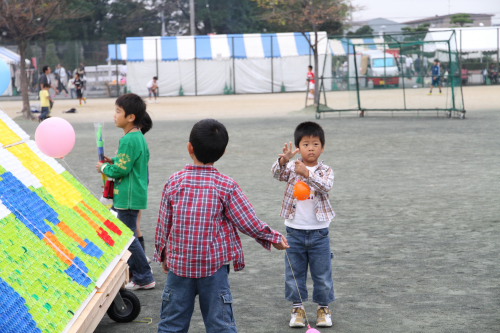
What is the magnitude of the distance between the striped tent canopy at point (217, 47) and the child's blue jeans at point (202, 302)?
40.5m

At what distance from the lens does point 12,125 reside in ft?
18.2

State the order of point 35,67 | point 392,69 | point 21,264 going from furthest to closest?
point 35,67, point 392,69, point 21,264

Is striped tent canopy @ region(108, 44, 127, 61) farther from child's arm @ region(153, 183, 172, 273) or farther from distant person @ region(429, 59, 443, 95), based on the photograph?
child's arm @ region(153, 183, 172, 273)

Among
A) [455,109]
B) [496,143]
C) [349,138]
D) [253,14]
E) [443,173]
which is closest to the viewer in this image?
[443,173]

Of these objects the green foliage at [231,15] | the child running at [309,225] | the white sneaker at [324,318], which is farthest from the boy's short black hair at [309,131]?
the green foliage at [231,15]

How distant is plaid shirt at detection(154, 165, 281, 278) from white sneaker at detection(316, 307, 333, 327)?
54.8 inches

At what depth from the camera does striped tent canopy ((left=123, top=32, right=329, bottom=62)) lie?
4384cm

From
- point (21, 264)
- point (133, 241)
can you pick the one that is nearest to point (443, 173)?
point (133, 241)

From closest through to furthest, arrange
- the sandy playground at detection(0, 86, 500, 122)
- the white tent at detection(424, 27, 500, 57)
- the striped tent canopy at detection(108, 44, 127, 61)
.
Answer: the sandy playground at detection(0, 86, 500, 122) < the white tent at detection(424, 27, 500, 57) < the striped tent canopy at detection(108, 44, 127, 61)

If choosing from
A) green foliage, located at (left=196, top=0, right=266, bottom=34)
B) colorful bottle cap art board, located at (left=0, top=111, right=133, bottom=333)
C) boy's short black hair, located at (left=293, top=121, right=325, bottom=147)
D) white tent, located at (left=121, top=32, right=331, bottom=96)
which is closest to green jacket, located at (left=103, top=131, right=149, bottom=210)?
colorful bottle cap art board, located at (left=0, top=111, right=133, bottom=333)

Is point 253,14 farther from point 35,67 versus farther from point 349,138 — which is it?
point 349,138

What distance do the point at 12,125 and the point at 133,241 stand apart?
1.22 meters

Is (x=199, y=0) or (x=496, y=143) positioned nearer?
(x=496, y=143)

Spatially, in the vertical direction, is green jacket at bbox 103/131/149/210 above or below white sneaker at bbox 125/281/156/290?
above
